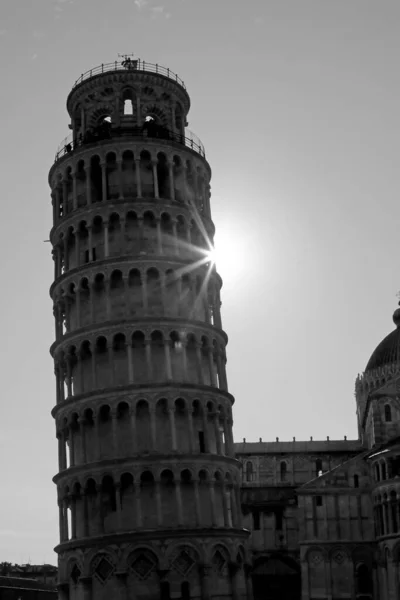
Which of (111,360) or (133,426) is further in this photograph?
(111,360)

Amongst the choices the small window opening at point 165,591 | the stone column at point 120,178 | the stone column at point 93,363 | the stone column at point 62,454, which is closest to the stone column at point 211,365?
the stone column at point 93,363

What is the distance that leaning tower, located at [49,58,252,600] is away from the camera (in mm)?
54219

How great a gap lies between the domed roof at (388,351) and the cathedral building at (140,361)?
4875 cm

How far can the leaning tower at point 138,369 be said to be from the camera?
54219 mm

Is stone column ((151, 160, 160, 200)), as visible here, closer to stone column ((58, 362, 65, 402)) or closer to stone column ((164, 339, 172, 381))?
stone column ((164, 339, 172, 381))

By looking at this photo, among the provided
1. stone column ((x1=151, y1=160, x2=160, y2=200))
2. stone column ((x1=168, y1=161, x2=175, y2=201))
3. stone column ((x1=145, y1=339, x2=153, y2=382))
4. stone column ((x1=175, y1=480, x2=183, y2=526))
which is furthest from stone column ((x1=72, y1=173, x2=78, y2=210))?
stone column ((x1=175, y1=480, x2=183, y2=526))

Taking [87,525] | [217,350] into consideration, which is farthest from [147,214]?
[87,525]

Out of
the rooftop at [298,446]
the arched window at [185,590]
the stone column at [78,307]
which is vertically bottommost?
the arched window at [185,590]

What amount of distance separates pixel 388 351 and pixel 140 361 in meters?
56.9

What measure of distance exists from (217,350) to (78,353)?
9.02 m

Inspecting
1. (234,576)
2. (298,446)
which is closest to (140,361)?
(234,576)

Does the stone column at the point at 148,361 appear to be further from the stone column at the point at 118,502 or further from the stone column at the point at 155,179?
the stone column at the point at 155,179

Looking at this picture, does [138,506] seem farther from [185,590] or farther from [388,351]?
[388,351]

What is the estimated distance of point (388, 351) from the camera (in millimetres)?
108250
